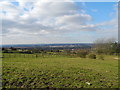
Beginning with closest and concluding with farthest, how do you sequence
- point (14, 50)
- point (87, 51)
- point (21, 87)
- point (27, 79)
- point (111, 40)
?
point (21, 87), point (27, 79), point (87, 51), point (111, 40), point (14, 50)

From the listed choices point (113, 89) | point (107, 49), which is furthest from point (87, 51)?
point (113, 89)

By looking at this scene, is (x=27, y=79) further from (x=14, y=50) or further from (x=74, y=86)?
(x=14, y=50)

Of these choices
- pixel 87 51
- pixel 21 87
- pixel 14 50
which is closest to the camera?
pixel 21 87

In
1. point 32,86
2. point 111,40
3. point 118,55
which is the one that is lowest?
point 118,55

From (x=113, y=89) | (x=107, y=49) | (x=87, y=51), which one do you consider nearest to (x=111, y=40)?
(x=107, y=49)

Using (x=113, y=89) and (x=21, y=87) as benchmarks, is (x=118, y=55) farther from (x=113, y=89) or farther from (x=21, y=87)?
(x=21, y=87)

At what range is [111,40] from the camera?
34938mm

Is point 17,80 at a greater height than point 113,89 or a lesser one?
greater

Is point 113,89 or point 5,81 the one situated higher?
point 5,81

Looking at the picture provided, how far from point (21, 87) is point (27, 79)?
0.66m

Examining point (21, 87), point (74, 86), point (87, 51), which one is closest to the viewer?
point (21, 87)

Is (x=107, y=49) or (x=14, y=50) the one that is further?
(x=14, y=50)

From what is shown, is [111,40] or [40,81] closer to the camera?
[40,81]

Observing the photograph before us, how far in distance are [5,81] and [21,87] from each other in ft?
3.03
